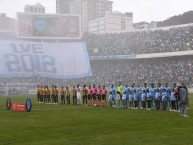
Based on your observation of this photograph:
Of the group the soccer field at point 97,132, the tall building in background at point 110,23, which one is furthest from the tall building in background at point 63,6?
the soccer field at point 97,132

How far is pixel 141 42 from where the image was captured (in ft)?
225

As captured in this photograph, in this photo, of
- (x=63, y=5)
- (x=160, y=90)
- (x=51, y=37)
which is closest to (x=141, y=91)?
(x=160, y=90)

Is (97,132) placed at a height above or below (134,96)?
below

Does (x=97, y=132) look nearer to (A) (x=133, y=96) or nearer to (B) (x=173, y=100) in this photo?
(B) (x=173, y=100)

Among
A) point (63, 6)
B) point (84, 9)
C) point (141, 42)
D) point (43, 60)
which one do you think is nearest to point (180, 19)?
point (141, 42)

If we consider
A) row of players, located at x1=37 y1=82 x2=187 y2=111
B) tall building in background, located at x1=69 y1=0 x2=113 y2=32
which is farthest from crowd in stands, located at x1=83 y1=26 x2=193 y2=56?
tall building in background, located at x1=69 y1=0 x2=113 y2=32

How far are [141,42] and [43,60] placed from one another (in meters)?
18.8

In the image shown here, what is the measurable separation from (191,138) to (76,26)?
54886 millimetres

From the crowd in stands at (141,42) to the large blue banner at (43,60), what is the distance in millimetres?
10309

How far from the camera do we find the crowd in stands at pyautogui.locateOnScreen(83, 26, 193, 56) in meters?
63.1

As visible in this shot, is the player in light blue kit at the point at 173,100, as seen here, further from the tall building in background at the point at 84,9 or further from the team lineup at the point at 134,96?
the tall building in background at the point at 84,9

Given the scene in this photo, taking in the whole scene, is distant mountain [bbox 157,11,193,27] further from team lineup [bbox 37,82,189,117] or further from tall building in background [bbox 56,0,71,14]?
team lineup [bbox 37,82,189,117]

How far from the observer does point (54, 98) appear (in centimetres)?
3516

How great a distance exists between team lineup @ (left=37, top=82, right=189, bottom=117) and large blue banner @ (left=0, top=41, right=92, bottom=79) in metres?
21.1
